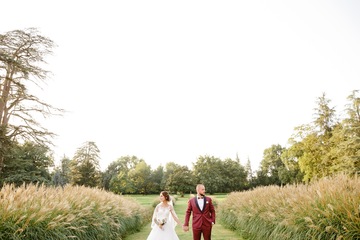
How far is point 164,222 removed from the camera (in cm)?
788

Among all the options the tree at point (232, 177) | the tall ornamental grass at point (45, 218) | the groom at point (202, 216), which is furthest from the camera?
the tree at point (232, 177)

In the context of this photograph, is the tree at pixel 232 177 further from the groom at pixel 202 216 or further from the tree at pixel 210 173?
the groom at pixel 202 216

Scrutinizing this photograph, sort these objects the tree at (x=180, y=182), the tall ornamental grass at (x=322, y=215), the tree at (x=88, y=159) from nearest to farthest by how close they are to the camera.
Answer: the tall ornamental grass at (x=322, y=215) → the tree at (x=88, y=159) → the tree at (x=180, y=182)

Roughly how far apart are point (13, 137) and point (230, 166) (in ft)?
236

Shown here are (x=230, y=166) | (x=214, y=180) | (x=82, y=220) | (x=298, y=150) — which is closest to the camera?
(x=82, y=220)

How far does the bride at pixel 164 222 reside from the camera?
25.7ft

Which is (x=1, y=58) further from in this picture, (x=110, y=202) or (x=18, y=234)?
(x=18, y=234)

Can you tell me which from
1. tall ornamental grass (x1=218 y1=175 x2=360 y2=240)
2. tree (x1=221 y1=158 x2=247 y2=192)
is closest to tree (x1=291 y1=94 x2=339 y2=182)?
tall ornamental grass (x1=218 y1=175 x2=360 y2=240)

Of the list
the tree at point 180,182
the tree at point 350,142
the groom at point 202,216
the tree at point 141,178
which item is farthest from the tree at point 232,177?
the groom at point 202,216

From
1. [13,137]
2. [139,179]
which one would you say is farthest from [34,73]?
[139,179]

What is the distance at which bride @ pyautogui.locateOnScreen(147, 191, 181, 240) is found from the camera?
309 inches

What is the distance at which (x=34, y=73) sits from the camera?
20.1m

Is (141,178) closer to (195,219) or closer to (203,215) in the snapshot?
(195,219)

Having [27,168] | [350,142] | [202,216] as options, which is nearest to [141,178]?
[27,168]
